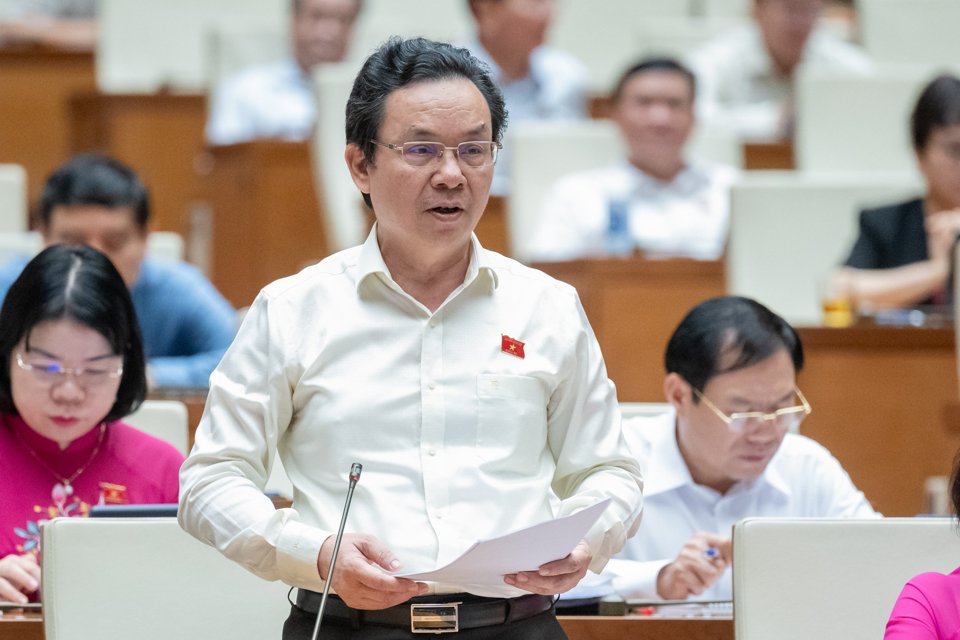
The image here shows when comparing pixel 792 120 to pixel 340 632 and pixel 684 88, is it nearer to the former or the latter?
pixel 684 88

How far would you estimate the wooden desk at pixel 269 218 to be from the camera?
5.37 m

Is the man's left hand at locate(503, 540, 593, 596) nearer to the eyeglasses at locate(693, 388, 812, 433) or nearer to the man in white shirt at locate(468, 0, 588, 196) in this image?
the eyeglasses at locate(693, 388, 812, 433)

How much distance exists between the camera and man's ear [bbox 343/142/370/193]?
1.99 m

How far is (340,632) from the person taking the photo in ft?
6.11

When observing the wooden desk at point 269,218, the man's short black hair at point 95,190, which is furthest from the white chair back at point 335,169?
the man's short black hair at point 95,190

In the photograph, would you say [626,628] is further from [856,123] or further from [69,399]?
[856,123]

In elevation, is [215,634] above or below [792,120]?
below

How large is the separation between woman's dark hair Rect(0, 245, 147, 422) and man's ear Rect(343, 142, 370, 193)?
0.80 m

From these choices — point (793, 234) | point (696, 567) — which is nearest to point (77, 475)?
point (696, 567)

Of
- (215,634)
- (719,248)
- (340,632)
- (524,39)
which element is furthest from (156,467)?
(524,39)

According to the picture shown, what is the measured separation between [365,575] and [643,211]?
11.2 feet

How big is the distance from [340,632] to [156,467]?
956mm

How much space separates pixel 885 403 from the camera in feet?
12.4

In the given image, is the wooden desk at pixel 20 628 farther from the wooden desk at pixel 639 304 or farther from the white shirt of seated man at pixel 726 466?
the wooden desk at pixel 639 304
